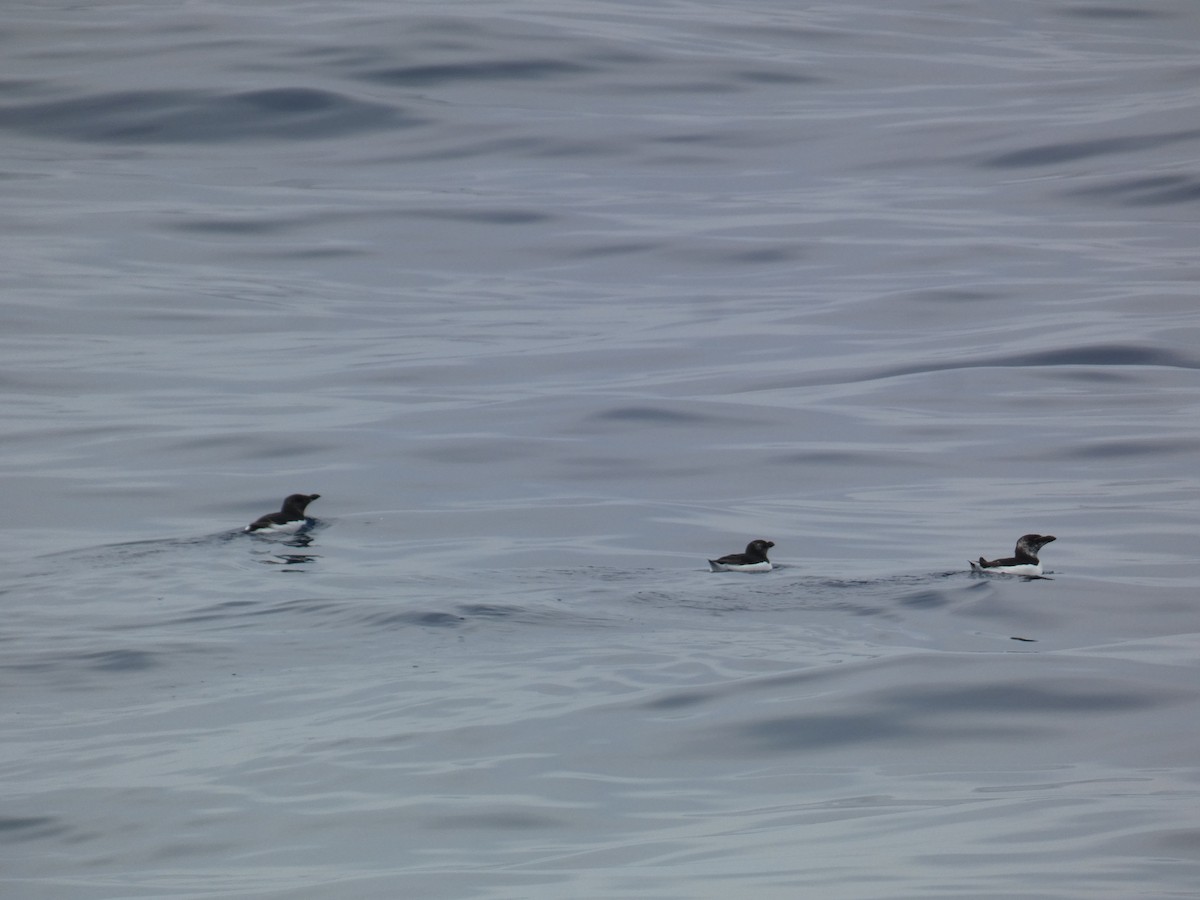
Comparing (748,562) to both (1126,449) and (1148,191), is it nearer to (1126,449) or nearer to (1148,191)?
(1126,449)

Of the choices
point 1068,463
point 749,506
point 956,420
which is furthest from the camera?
point 956,420

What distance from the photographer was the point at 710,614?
12.4m

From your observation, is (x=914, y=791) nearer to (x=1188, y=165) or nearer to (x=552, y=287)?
(x=552, y=287)

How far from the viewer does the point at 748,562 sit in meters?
13.8

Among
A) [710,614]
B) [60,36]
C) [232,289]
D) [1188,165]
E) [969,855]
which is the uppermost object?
[60,36]

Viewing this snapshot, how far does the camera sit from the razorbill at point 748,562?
1373 cm

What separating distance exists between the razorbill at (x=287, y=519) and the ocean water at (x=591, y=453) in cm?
37

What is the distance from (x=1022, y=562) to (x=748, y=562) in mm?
2261

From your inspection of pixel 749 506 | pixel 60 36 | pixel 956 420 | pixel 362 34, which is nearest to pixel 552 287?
pixel 956 420

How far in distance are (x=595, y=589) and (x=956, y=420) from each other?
28.3 feet

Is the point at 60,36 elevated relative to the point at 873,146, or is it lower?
elevated

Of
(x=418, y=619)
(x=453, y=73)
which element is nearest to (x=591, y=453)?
(x=418, y=619)

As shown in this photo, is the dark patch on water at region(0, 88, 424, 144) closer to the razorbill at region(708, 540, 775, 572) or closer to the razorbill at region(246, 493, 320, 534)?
the razorbill at region(246, 493, 320, 534)

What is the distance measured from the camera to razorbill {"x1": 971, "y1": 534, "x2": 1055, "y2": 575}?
1345 cm
